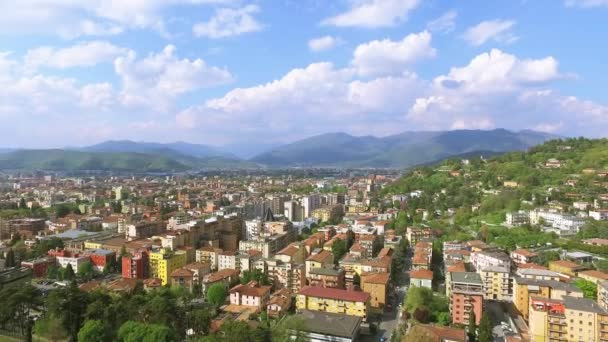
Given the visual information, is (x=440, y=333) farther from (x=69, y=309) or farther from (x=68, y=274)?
(x=68, y=274)

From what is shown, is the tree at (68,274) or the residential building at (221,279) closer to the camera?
the residential building at (221,279)

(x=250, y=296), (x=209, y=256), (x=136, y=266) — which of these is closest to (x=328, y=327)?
(x=250, y=296)

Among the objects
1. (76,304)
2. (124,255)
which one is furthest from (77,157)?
(76,304)

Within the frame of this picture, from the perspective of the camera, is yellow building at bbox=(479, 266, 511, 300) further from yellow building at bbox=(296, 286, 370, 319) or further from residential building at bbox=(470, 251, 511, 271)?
yellow building at bbox=(296, 286, 370, 319)

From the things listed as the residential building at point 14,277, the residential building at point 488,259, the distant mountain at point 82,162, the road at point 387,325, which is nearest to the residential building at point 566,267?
the residential building at point 488,259

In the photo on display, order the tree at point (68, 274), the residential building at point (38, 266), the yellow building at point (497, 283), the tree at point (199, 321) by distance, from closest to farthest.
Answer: the tree at point (199, 321), the yellow building at point (497, 283), the tree at point (68, 274), the residential building at point (38, 266)

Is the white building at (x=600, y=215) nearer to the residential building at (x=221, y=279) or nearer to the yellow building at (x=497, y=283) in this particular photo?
the yellow building at (x=497, y=283)

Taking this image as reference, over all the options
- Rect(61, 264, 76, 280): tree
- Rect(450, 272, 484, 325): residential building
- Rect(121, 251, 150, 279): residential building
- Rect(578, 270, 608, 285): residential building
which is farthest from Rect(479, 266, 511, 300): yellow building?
Rect(61, 264, 76, 280): tree
